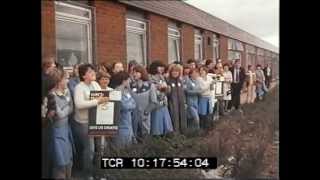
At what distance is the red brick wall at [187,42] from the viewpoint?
4.50 meters

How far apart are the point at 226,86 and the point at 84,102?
46.0 inches

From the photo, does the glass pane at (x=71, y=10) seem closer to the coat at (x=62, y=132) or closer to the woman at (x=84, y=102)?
the woman at (x=84, y=102)

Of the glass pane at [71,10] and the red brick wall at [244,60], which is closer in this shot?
the glass pane at [71,10]

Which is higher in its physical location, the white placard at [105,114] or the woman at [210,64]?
the woman at [210,64]

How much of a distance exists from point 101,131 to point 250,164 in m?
1.26

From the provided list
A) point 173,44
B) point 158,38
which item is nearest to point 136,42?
point 158,38

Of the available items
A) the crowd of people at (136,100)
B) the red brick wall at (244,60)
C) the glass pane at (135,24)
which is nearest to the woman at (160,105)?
the crowd of people at (136,100)

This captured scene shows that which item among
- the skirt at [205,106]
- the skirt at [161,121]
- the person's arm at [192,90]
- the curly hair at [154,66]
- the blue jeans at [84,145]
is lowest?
the blue jeans at [84,145]

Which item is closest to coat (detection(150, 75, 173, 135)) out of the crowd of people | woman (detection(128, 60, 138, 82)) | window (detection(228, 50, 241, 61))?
the crowd of people

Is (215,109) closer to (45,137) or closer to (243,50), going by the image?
(243,50)

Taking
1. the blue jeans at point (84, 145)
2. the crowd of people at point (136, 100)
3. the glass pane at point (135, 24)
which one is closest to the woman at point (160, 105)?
the crowd of people at point (136, 100)

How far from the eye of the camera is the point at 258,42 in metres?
4.45

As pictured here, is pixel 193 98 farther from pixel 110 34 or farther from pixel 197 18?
pixel 110 34

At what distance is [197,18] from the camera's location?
4441mm
